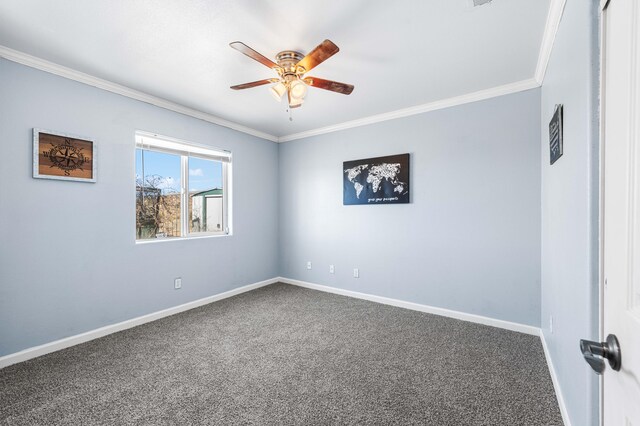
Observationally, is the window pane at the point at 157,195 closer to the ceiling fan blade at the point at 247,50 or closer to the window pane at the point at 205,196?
the window pane at the point at 205,196

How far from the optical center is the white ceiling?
1841 millimetres

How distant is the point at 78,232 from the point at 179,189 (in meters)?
1.22

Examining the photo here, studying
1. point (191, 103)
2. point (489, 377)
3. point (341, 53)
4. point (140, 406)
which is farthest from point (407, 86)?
point (140, 406)

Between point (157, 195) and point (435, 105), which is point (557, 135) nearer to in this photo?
point (435, 105)

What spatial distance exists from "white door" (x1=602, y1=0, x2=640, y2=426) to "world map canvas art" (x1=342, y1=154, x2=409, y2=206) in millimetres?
2849

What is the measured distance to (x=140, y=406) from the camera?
1.82 meters

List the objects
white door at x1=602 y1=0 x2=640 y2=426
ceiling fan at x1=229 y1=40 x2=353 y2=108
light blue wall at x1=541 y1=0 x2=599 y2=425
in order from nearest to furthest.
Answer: white door at x1=602 y1=0 x2=640 y2=426 → light blue wall at x1=541 y1=0 x2=599 y2=425 → ceiling fan at x1=229 y1=40 x2=353 y2=108

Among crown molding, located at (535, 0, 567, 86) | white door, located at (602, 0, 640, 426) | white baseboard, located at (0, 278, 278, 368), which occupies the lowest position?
white baseboard, located at (0, 278, 278, 368)

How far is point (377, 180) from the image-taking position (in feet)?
12.6

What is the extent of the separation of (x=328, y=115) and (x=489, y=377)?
3285 millimetres

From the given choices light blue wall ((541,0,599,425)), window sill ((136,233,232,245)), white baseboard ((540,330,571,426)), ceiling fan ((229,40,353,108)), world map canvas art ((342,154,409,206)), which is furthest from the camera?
world map canvas art ((342,154,409,206))

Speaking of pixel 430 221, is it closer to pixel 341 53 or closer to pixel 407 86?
pixel 407 86

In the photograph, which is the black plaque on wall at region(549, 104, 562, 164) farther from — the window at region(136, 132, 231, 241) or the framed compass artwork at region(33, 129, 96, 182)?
the framed compass artwork at region(33, 129, 96, 182)

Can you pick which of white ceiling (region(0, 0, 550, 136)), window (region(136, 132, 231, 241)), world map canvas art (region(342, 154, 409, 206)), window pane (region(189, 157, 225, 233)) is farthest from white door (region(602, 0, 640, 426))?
window pane (region(189, 157, 225, 233))
